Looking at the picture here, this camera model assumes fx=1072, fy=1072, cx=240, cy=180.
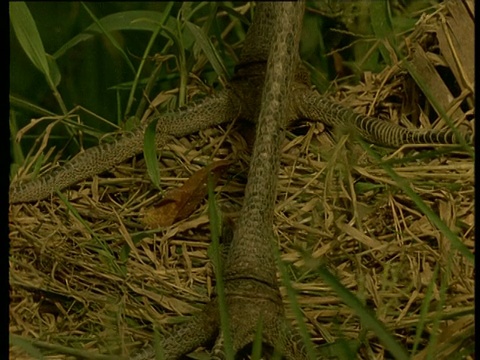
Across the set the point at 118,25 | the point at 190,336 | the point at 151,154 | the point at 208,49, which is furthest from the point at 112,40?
the point at 190,336

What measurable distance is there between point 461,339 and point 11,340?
50 centimetres

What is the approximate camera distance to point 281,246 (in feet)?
4.28

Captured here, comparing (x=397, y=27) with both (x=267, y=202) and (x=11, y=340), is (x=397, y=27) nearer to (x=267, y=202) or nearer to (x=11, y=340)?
(x=267, y=202)

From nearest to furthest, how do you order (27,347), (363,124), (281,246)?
1. (27,347)
2. (281,246)
3. (363,124)

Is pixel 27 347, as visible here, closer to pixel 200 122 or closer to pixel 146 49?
pixel 200 122

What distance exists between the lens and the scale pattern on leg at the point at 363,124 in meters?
1.39

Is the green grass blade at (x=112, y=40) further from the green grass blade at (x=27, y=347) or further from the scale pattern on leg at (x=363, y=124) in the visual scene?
the green grass blade at (x=27, y=347)

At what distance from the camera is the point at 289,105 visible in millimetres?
1413

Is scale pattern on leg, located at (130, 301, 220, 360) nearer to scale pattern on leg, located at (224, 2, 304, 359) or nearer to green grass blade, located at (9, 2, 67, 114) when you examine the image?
scale pattern on leg, located at (224, 2, 304, 359)

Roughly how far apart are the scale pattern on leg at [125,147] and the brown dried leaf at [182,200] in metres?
0.12

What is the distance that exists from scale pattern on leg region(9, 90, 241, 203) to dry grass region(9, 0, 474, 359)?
2 centimetres

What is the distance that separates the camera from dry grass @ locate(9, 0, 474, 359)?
1.22 metres

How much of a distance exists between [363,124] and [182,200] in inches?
10.9

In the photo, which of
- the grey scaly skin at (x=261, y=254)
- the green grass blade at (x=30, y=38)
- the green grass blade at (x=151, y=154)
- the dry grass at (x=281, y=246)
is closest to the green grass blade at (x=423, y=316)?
the dry grass at (x=281, y=246)
